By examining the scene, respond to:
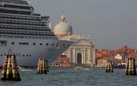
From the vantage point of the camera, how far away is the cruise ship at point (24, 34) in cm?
9419

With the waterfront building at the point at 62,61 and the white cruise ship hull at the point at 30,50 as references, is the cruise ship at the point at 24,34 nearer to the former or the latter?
the white cruise ship hull at the point at 30,50


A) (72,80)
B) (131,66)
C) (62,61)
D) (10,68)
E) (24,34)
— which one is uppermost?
(24,34)

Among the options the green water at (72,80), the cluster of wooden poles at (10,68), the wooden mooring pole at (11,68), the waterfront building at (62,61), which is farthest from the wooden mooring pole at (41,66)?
the waterfront building at (62,61)

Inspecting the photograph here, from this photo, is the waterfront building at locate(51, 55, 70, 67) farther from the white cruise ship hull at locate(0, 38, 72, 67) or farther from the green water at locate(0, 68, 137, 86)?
the green water at locate(0, 68, 137, 86)

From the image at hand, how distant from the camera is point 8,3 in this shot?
9750 centimetres

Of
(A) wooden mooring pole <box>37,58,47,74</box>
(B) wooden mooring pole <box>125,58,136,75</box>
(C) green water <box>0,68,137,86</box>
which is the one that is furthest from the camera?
(A) wooden mooring pole <box>37,58,47,74</box>

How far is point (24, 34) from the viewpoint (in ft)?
316

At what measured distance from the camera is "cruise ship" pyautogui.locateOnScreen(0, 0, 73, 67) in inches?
3708

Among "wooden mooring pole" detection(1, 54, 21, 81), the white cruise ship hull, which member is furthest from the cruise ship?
"wooden mooring pole" detection(1, 54, 21, 81)

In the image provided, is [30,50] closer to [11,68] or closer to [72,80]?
[72,80]

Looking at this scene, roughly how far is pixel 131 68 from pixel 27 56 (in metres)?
34.7

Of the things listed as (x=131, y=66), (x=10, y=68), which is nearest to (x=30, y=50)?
(x=131, y=66)

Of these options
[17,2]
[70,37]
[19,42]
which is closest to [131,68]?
[19,42]

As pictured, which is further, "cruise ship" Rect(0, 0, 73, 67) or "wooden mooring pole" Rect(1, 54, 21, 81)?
"cruise ship" Rect(0, 0, 73, 67)
